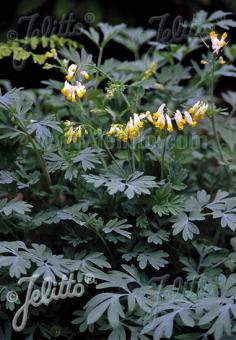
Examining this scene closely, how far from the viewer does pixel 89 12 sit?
135 inches

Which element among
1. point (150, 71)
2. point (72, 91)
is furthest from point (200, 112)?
point (150, 71)

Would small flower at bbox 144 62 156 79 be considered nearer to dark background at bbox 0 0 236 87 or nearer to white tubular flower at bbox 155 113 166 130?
white tubular flower at bbox 155 113 166 130

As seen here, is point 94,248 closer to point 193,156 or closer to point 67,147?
point 67,147

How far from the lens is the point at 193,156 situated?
214 cm

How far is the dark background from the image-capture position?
3520 mm

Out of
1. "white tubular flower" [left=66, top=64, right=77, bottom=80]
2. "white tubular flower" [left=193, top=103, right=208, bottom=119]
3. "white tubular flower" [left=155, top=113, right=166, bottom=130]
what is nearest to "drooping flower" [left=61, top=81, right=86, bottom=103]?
"white tubular flower" [left=66, top=64, right=77, bottom=80]

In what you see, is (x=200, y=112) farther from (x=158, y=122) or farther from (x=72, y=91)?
(x=72, y=91)

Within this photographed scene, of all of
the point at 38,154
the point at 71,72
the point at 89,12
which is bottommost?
the point at 38,154

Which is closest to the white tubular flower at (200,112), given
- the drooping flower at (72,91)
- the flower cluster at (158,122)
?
the flower cluster at (158,122)

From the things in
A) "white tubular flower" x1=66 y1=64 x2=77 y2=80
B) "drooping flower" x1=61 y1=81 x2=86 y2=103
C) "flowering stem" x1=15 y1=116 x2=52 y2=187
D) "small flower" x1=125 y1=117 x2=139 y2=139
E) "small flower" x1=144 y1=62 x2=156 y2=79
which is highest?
"white tubular flower" x1=66 y1=64 x2=77 y2=80

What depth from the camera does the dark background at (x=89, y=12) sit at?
139 inches

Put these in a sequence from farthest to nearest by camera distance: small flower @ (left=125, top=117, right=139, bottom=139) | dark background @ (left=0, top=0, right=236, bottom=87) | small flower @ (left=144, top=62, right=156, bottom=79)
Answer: dark background @ (left=0, top=0, right=236, bottom=87) → small flower @ (left=144, top=62, right=156, bottom=79) → small flower @ (left=125, top=117, right=139, bottom=139)

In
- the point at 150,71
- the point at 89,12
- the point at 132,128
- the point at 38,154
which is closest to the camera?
the point at 132,128

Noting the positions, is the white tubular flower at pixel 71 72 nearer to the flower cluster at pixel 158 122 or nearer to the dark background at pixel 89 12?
the flower cluster at pixel 158 122
